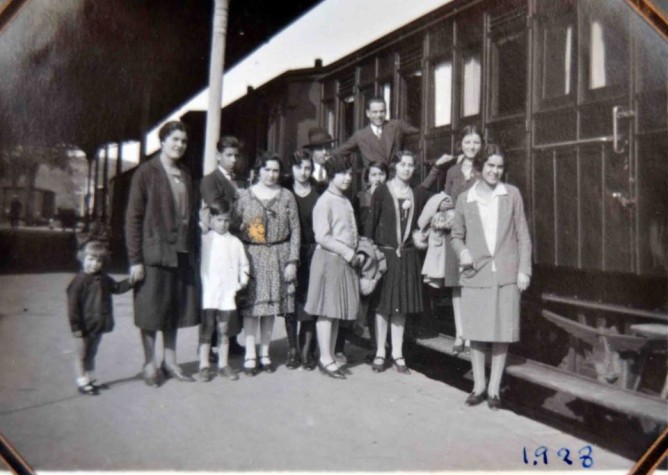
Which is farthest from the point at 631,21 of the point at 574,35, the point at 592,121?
the point at 592,121

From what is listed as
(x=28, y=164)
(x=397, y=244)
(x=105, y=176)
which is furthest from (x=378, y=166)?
(x=28, y=164)

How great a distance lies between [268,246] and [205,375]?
2.07 ft

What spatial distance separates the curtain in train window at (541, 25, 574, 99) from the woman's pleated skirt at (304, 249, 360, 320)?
1157 mm

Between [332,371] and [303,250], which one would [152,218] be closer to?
[303,250]

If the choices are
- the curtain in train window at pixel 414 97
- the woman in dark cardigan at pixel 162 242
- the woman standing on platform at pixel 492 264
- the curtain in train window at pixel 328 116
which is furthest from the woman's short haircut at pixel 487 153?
the woman in dark cardigan at pixel 162 242

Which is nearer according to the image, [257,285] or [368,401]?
[368,401]

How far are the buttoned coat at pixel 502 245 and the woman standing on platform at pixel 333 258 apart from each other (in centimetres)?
51

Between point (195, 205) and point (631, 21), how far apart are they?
1.77 m

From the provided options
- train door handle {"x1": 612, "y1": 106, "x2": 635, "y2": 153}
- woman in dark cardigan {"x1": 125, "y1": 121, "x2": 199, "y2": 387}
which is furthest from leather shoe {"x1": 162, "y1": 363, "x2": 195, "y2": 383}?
train door handle {"x1": 612, "y1": 106, "x2": 635, "y2": 153}

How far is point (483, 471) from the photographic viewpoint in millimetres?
2100

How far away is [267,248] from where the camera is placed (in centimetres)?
273

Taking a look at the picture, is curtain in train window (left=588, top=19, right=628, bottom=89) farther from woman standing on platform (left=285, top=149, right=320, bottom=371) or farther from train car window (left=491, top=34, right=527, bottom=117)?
woman standing on platform (left=285, top=149, right=320, bottom=371)

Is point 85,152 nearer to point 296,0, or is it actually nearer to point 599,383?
point 296,0

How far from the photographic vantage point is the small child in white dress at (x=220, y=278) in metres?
2.48
